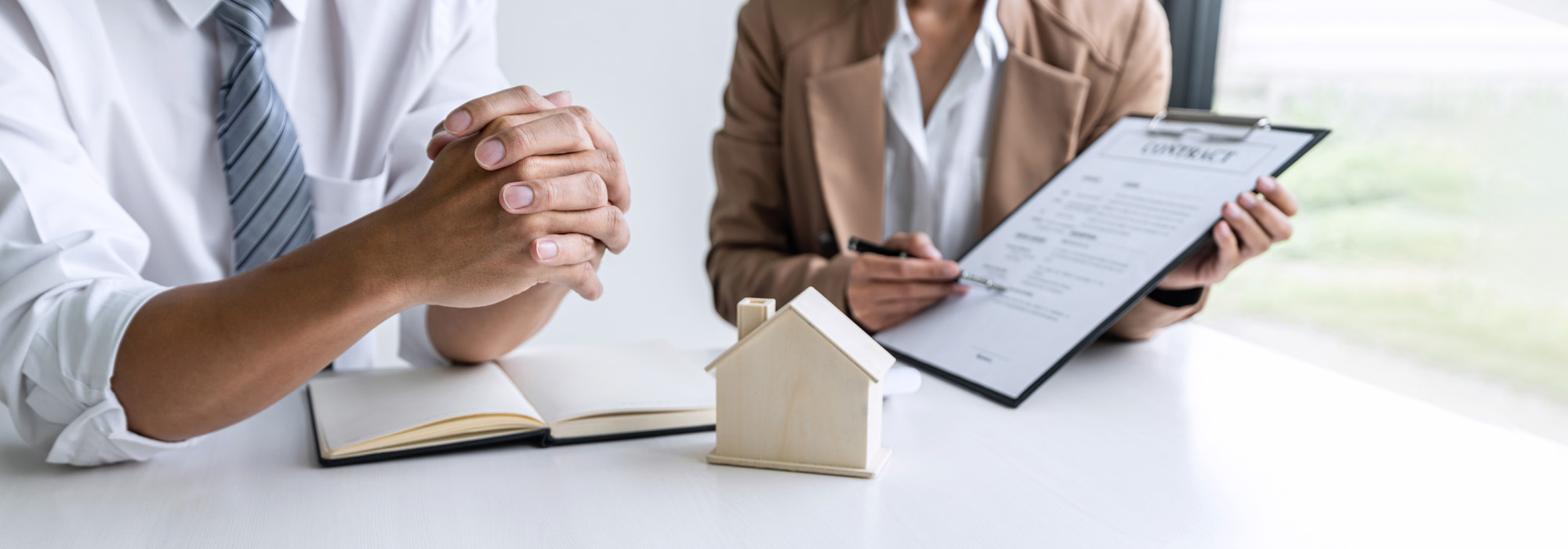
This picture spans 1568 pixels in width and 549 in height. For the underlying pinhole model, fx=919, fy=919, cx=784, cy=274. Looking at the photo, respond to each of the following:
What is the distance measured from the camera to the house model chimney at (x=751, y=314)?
732 mm

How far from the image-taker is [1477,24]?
182 centimetres

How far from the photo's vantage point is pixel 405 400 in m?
0.85

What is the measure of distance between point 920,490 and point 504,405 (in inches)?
14.5

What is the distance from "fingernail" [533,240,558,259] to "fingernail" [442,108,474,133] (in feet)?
0.36

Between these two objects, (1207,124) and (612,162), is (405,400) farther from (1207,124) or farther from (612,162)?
(1207,124)

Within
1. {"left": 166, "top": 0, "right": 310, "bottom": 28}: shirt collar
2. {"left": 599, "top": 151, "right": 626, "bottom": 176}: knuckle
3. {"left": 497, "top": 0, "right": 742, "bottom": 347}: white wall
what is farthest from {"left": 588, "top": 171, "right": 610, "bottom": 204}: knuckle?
{"left": 497, "top": 0, "right": 742, "bottom": 347}: white wall

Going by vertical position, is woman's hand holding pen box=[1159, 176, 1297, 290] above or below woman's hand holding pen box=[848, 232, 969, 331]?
above

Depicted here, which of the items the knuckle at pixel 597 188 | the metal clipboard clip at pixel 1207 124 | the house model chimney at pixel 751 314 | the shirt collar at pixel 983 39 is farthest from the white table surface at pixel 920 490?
the shirt collar at pixel 983 39

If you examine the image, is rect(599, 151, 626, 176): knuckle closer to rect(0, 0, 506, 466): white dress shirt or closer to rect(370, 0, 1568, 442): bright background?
rect(0, 0, 506, 466): white dress shirt

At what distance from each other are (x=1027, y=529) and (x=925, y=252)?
56 cm

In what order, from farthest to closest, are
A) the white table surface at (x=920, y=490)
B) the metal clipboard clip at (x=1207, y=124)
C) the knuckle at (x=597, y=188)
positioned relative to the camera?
1. the metal clipboard clip at (x=1207, y=124)
2. the knuckle at (x=597, y=188)
3. the white table surface at (x=920, y=490)

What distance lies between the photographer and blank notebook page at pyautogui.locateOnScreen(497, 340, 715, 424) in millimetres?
822

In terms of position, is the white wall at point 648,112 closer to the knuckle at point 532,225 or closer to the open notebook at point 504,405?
Result: the open notebook at point 504,405

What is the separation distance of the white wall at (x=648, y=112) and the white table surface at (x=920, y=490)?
1.69m
